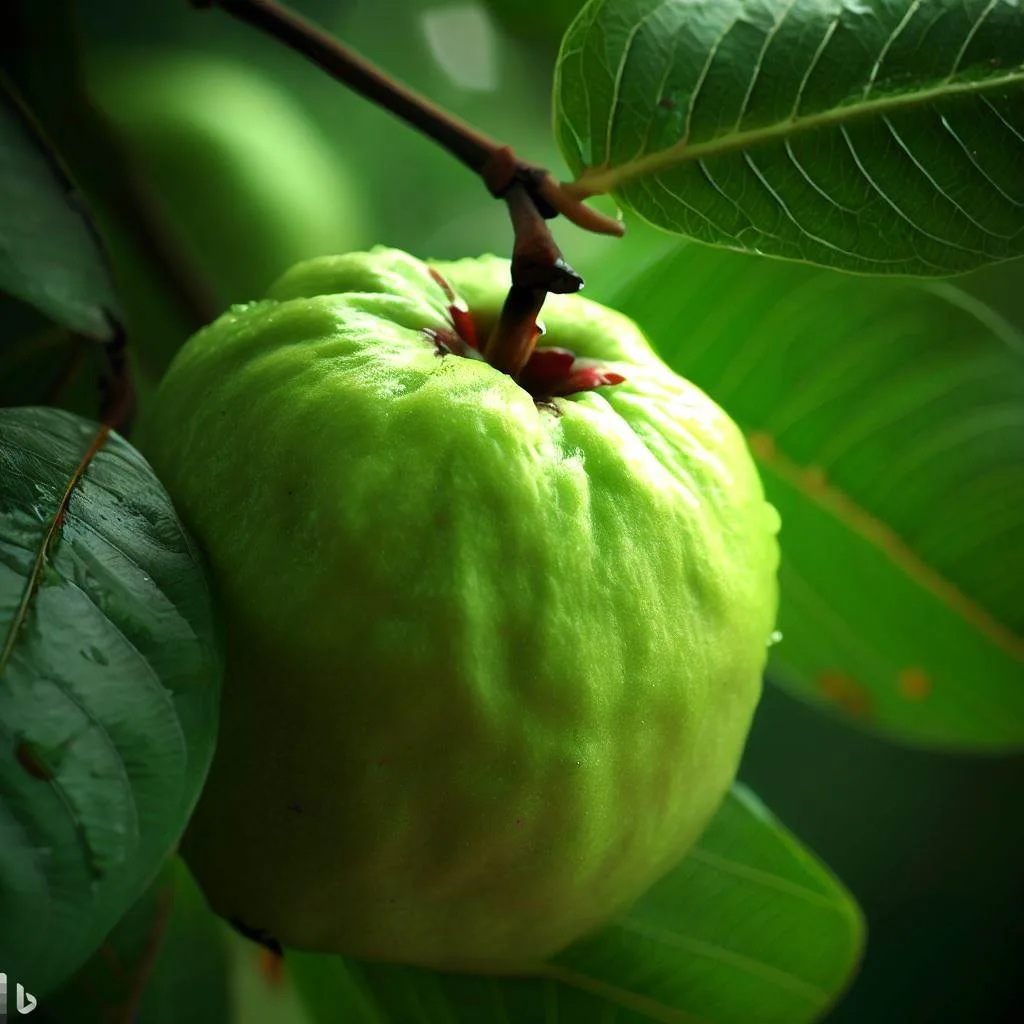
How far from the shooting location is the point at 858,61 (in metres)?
0.58

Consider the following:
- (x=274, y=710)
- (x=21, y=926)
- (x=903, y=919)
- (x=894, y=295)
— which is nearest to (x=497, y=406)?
(x=274, y=710)

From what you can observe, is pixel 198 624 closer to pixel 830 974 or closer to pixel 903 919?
pixel 830 974

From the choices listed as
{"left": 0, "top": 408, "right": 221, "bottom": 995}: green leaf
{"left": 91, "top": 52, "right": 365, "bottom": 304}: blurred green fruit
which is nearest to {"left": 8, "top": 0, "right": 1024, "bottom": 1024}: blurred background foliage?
{"left": 91, "top": 52, "right": 365, "bottom": 304}: blurred green fruit

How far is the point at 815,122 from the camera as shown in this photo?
0.59 metres

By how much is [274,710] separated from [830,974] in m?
0.46

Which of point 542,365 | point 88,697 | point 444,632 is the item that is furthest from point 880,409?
point 88,697

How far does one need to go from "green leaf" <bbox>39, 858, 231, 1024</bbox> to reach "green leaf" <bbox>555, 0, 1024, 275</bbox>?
552mm

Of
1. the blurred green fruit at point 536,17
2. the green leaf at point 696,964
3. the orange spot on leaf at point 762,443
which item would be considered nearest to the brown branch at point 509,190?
the orange spot on leaf at point 762,443

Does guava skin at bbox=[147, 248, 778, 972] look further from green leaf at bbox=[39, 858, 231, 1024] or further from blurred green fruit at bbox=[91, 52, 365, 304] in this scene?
blurred green fruit at bbox=[91, 52, 365, 304]

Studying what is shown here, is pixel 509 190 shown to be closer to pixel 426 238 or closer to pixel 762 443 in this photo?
pixel 762 443

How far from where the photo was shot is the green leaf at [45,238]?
627 millimetres

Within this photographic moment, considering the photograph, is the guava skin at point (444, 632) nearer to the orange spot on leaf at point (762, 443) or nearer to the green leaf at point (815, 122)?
the green leaf at point (815, 122)

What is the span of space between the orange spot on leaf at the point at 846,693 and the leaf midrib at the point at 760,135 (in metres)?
0.48

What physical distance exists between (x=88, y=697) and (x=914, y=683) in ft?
2.14
